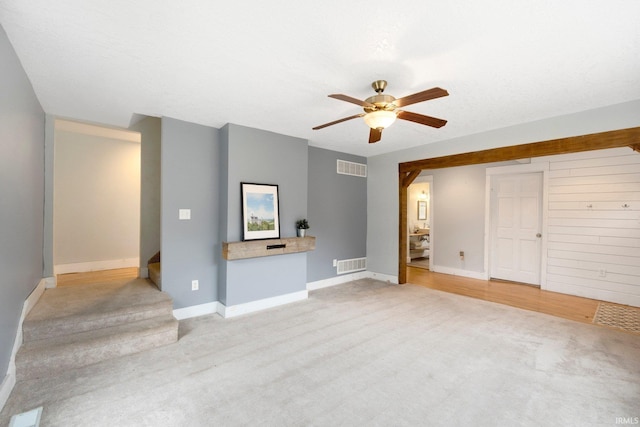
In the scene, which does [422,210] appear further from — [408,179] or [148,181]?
[148,181]

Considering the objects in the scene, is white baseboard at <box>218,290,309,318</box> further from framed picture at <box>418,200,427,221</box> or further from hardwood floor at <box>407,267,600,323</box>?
framed picture at <box>418,200,427,221</box>

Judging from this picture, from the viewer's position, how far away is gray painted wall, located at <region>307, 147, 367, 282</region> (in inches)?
194

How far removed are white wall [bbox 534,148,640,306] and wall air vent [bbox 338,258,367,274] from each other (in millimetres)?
3225

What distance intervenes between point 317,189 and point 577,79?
11.5 ft

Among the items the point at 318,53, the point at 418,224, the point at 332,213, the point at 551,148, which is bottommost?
the point at 418,224

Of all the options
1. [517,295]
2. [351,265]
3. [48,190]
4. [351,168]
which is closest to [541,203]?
[517,295]

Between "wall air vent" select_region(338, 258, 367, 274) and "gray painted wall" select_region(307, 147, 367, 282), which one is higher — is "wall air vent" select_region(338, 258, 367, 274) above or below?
below

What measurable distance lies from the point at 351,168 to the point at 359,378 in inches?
156

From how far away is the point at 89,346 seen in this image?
2.49 m

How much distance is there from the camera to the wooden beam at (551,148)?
300cm

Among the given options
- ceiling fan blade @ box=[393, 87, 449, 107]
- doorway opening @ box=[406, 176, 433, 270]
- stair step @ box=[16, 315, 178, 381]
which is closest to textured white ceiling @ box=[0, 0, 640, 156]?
ceiling fan blade @ box=[393, 87, 449, 107]

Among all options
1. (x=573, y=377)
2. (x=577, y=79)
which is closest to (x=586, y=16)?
(x=577, y=79)

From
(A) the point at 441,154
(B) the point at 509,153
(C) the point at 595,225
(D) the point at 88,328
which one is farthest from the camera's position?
(A) the point at 441,154

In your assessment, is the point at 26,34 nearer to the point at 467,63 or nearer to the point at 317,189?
the point at 467,63
